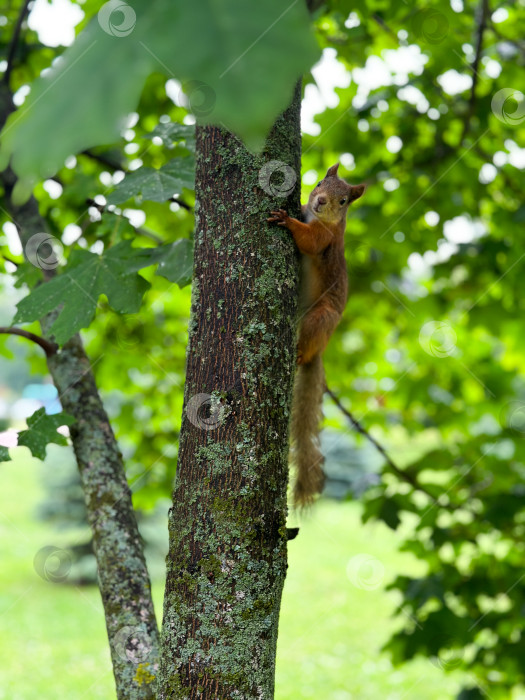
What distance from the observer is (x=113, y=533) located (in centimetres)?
148

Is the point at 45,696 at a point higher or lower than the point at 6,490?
lower

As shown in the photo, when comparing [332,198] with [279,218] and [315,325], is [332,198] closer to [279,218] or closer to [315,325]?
[315,325]

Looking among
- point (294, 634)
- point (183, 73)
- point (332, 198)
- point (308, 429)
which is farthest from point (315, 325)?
point (294, 634)

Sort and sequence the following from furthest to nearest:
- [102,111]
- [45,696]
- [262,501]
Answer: [45,696] < [262,501] < [102,111]

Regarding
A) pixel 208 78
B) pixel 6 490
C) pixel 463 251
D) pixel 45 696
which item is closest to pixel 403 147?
pixel 463 251

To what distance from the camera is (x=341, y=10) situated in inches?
95.8

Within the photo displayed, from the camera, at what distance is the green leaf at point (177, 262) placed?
1691 millimetres

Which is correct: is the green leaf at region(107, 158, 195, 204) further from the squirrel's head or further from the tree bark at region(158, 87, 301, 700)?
the tree bark at region(158, 87, 301, 700)

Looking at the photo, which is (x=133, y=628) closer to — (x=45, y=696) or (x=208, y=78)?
(x=208, y=78)

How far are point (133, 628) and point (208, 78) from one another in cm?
126

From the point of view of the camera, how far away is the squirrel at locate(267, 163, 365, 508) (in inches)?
Answer: 72.5

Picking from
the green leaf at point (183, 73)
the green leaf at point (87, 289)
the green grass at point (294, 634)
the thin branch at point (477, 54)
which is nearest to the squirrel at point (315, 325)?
the green leaf at point (87, 289)

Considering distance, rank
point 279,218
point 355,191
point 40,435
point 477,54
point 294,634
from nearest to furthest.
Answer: point 279,218
point 40,435
point 355,191
point 477,54
point 294,634

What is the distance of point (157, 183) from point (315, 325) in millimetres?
576
